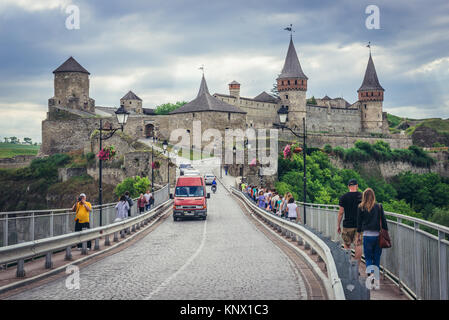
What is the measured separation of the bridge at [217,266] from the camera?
820cm

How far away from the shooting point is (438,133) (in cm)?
12706

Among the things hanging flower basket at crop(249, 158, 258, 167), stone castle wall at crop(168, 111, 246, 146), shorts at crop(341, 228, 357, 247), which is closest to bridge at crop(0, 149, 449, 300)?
shorts at crop(341, 228, 357, 247)

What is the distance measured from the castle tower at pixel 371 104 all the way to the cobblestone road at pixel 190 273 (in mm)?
104297

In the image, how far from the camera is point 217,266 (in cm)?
1228

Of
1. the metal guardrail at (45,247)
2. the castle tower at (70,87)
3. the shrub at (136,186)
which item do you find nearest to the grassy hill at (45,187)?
the shrub at (136,186)

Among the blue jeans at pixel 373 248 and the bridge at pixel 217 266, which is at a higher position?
the blue jeans at pixel 373 248

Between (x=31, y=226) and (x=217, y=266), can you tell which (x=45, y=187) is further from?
(x=217, y=266)

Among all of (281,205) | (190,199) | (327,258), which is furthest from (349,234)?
(190,199)

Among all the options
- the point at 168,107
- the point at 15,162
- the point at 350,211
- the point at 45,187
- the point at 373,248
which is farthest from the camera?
the point at 168,107

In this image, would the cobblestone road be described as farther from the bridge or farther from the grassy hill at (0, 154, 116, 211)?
the grassy hill at (0, 154, 116, 211)

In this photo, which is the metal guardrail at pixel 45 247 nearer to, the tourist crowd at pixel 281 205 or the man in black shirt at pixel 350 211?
the man in black shirt at pixel 350 211

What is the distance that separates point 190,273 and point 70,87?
90646 millimetres
